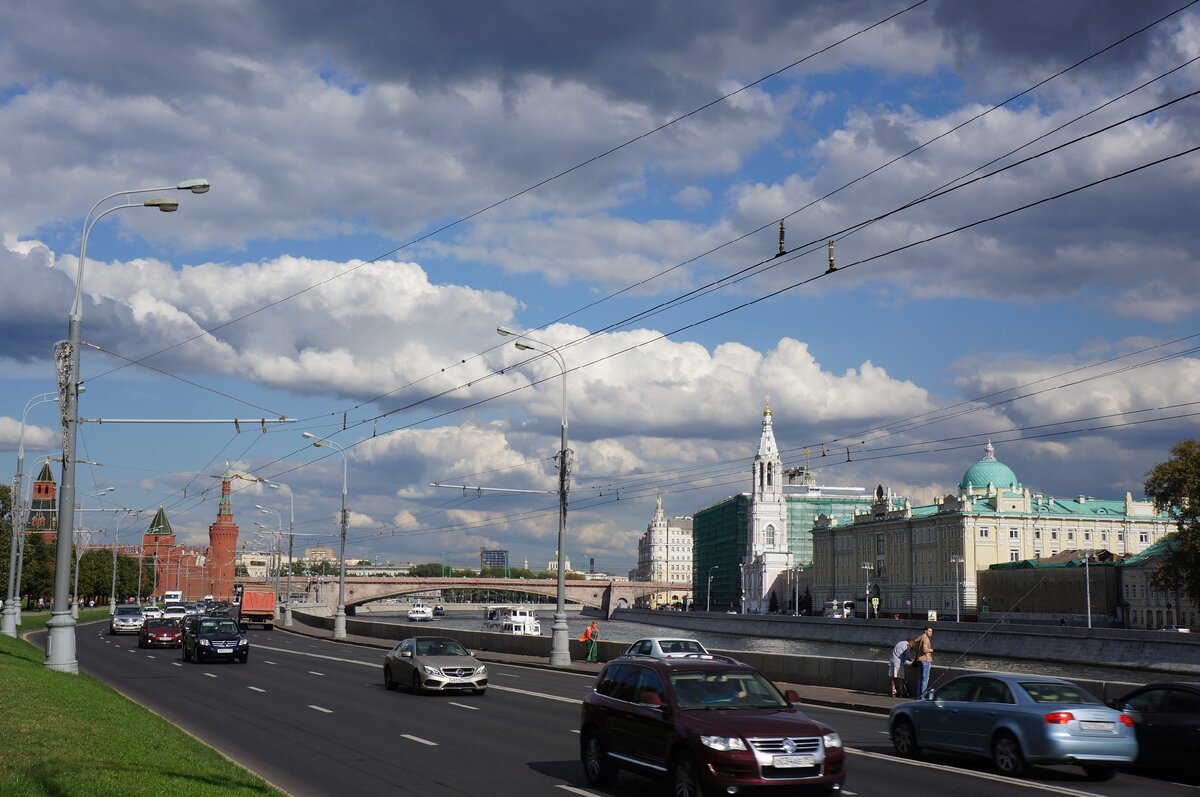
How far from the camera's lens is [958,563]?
143 meters

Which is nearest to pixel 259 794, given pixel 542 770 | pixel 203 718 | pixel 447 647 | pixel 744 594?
pixel 542 770

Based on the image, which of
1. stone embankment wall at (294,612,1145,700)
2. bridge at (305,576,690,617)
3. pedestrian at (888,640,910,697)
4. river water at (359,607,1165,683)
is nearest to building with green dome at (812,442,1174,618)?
river water at (359,607,1165,683)

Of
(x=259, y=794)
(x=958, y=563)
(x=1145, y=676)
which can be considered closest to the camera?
(x=259, y=794)

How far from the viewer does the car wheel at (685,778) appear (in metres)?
12.5

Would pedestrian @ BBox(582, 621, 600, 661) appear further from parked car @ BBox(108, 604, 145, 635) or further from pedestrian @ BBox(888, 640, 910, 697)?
parked car @ BBox(108, 604, 145, 635)

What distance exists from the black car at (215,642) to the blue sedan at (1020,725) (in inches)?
1119

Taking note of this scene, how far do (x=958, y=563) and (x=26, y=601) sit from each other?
A: 115245 mm

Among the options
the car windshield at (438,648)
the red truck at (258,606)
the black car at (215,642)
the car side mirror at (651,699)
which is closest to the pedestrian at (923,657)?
the car windshield at (438,648)

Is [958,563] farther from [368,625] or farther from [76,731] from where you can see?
[76,731]

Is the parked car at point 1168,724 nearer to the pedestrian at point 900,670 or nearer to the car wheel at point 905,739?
the car wheel at point 905,739

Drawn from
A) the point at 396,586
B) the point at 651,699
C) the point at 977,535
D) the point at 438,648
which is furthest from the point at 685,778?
the point at 396,586

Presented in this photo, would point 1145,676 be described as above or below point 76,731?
below

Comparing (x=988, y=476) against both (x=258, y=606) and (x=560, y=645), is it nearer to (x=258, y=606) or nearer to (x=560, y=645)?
(x=258, y=606)

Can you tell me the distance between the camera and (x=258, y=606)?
84.9 meters
